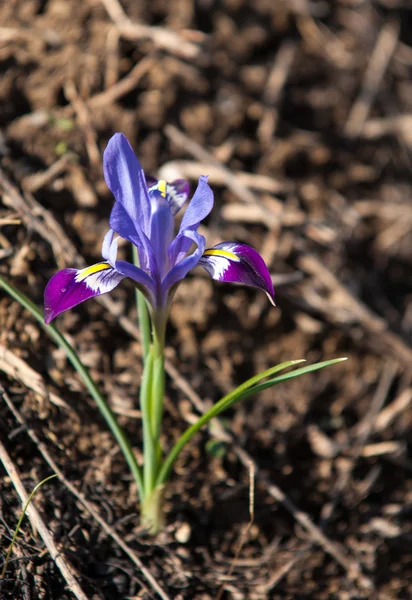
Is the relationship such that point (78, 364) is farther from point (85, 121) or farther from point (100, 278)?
point (85, 121)

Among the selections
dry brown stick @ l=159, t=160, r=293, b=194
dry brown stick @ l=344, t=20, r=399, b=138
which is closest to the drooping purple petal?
dry brown stick @ l=159, t=160, r=293, b=194

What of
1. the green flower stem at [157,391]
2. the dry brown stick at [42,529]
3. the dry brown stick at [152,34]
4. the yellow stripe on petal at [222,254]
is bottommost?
the dry brown stick at [42,529]

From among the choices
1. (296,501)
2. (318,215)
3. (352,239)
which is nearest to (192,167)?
(318,215)

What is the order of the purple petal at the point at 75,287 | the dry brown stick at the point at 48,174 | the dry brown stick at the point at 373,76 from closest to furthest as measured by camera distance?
the purple petal at the point at 75,287
the dry brown stick at the point at 48,174
the dry brown stick at the point at 373,76

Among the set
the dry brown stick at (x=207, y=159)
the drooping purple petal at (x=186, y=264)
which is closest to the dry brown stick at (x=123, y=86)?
the dry brown stick at (x=207, y=159)

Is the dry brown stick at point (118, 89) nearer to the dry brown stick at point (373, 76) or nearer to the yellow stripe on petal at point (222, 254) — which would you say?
the dry brown stick at point (373, 76)
